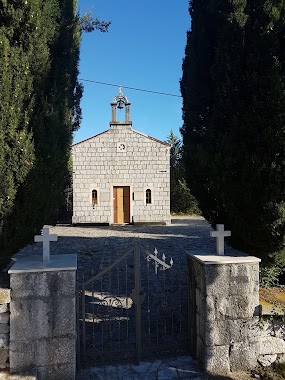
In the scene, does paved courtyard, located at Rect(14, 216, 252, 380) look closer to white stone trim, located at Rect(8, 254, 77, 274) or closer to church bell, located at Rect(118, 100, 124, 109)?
white stone trim, located at Rect(8, 254, 77, 274)

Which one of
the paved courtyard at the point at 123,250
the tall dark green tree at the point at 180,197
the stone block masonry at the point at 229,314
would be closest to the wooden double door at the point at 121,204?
the paved courtyard at the point at 123,250

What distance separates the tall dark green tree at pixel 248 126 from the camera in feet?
11.9

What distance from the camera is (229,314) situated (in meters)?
3.54

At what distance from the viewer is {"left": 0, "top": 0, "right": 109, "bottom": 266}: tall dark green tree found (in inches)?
145

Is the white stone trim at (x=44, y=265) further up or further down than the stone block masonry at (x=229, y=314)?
further up

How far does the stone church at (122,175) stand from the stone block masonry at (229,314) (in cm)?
1265

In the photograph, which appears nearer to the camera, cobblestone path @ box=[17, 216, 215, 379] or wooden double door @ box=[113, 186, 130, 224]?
cobblestone path @ box=[17, 216, 215, 379]

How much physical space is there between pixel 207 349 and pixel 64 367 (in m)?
1.56

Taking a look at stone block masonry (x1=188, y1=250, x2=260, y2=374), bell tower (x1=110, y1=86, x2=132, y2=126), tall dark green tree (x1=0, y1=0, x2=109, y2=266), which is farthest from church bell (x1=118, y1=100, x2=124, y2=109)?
stone block masonry (x1=188, y1=250, x2=260, y2=374)

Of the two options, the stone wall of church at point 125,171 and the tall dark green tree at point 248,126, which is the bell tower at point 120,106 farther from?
the tall dark green tree at point 248,126

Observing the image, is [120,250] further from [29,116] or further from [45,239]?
[29,116]

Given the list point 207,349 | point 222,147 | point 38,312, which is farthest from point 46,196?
point 207,349

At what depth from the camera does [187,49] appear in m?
5.28

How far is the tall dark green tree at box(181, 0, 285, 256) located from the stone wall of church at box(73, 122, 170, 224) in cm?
1161
